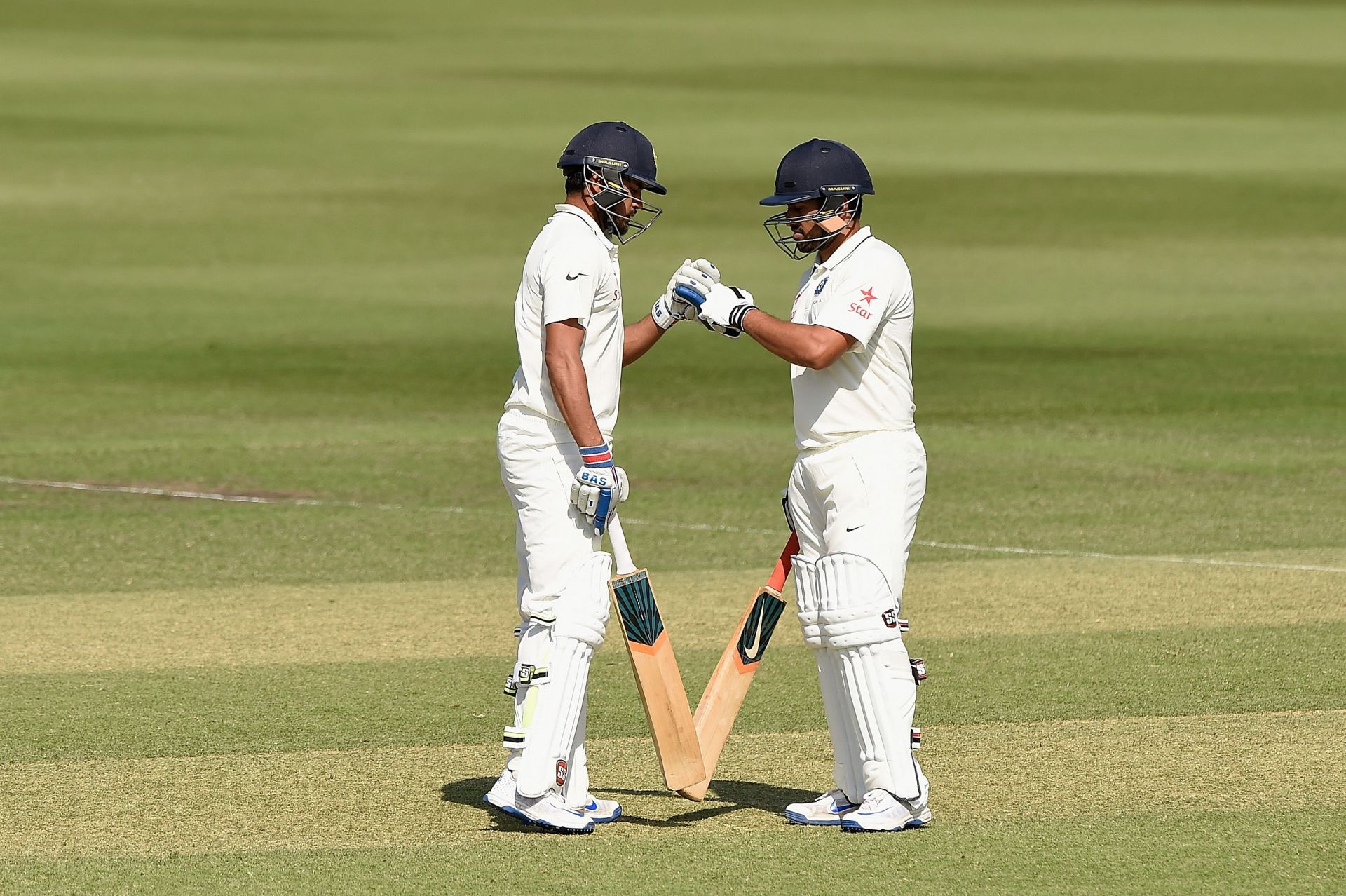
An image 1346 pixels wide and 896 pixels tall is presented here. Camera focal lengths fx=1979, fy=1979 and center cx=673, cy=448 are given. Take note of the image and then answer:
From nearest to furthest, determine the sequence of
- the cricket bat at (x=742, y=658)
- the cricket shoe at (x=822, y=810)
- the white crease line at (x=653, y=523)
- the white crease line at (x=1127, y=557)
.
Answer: the cricket shoe at (x=822, y=810)
the cricket bat at (x=742, y=658)
the white crease line at (x=1127, y=557)
the white crease line at (x=653, y=523)

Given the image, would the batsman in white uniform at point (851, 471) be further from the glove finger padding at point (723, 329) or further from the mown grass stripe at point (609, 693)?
the mown grass stripe at point (609, 693)

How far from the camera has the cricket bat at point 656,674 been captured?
6.33m

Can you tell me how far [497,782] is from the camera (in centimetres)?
652

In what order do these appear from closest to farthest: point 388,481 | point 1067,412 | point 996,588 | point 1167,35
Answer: point 996,588 < point 388,481 < point 1067,412 < point 1167,35

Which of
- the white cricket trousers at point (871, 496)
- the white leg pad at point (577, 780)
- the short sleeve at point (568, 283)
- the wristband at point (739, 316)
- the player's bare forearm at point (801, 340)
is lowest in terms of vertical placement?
the white leg pad at point (577, 780)

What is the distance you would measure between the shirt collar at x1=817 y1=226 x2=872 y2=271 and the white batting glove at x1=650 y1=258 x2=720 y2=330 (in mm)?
372

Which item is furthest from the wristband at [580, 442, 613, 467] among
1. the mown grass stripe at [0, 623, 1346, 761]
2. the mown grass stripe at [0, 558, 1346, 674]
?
the mown grass stripe at [0, 558, 1346, 674]

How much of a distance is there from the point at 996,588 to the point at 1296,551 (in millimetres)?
1982

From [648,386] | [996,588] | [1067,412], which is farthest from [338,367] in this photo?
[996,588]

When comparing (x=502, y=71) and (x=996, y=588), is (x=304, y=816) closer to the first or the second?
(x=996, y=588)

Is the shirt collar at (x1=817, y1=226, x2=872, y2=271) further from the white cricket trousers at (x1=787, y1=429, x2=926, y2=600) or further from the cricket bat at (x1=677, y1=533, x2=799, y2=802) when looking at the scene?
the cricket bat at (x1=677, y1=533, x2=799, y2=802)

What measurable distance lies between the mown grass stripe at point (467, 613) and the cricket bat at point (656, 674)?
2480 mm

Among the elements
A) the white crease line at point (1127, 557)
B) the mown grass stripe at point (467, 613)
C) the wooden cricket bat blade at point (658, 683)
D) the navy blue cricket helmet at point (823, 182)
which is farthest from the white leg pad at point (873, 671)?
the white crease line at point (1127, 557)

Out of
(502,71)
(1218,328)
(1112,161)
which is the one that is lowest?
(1218,328)
